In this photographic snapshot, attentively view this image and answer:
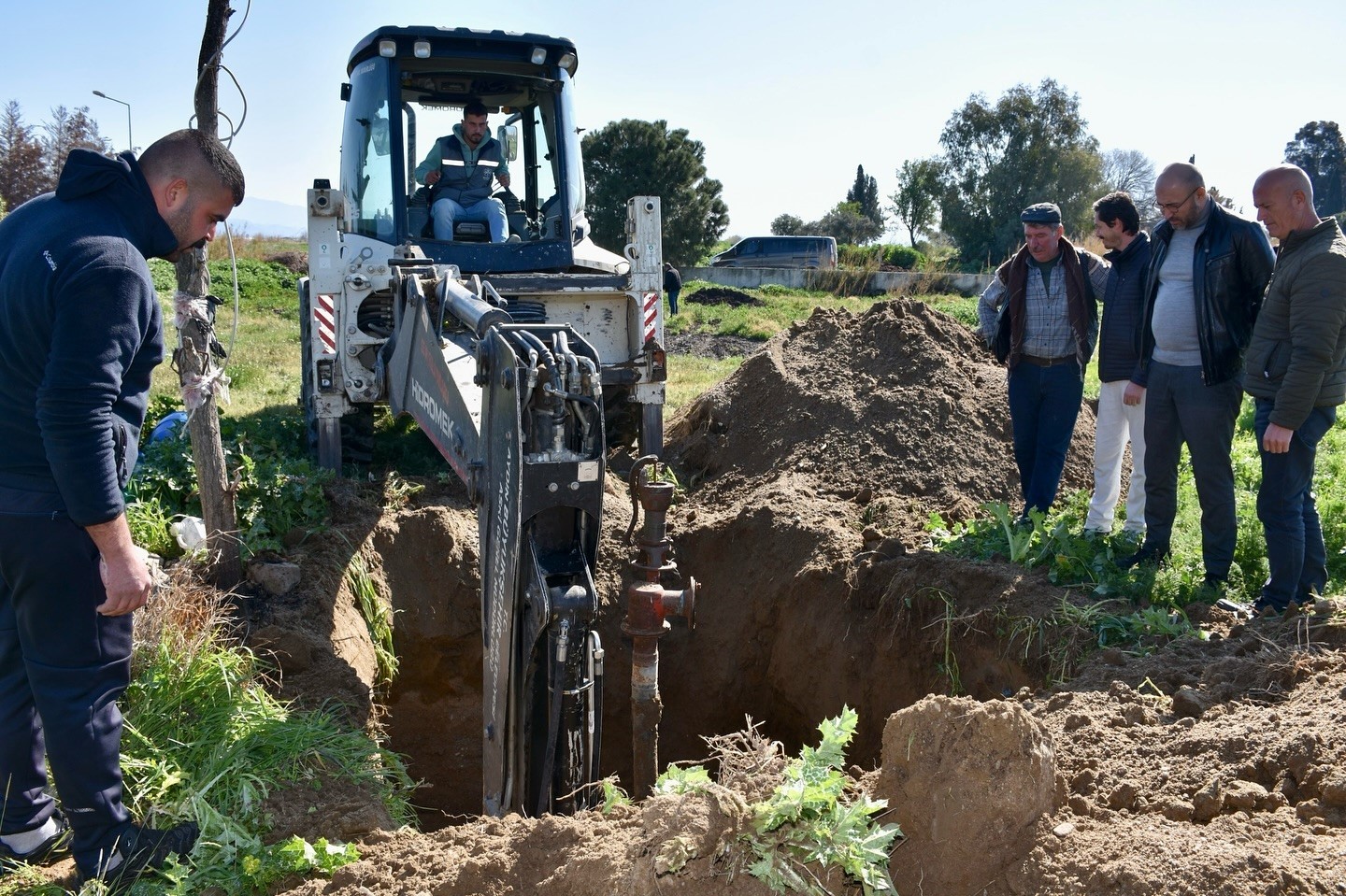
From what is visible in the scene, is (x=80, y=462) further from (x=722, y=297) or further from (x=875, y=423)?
(x=722, y=297)

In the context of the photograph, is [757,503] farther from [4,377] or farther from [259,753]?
[4,377]

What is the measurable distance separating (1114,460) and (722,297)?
17.3 m

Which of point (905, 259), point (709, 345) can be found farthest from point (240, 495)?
point (905, 259)

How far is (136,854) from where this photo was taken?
3.24 metres

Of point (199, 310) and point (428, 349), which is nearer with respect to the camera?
point (428, 349)

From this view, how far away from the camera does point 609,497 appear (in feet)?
23.3

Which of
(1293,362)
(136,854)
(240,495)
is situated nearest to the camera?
(136,854)

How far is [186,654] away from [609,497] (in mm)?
3278

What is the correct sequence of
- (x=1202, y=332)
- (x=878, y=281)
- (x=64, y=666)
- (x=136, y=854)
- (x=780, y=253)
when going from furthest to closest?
(x=780, y=253) < (x=878, y=281) < (x=1202, y=332) < (x=136, y=854) < (x=64, y=666)

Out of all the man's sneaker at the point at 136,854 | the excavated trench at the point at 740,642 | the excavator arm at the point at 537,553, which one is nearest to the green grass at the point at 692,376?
the excavated trench at the point at 740,642

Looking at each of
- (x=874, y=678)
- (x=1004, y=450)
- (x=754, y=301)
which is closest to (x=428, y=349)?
(x=874, y=678)

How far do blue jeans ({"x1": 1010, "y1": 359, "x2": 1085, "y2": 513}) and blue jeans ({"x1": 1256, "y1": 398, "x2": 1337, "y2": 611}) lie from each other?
50.1 inches

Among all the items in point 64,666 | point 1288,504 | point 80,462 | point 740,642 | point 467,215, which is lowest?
point 740,642

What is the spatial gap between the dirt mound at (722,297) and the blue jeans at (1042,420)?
1614 centimetres
